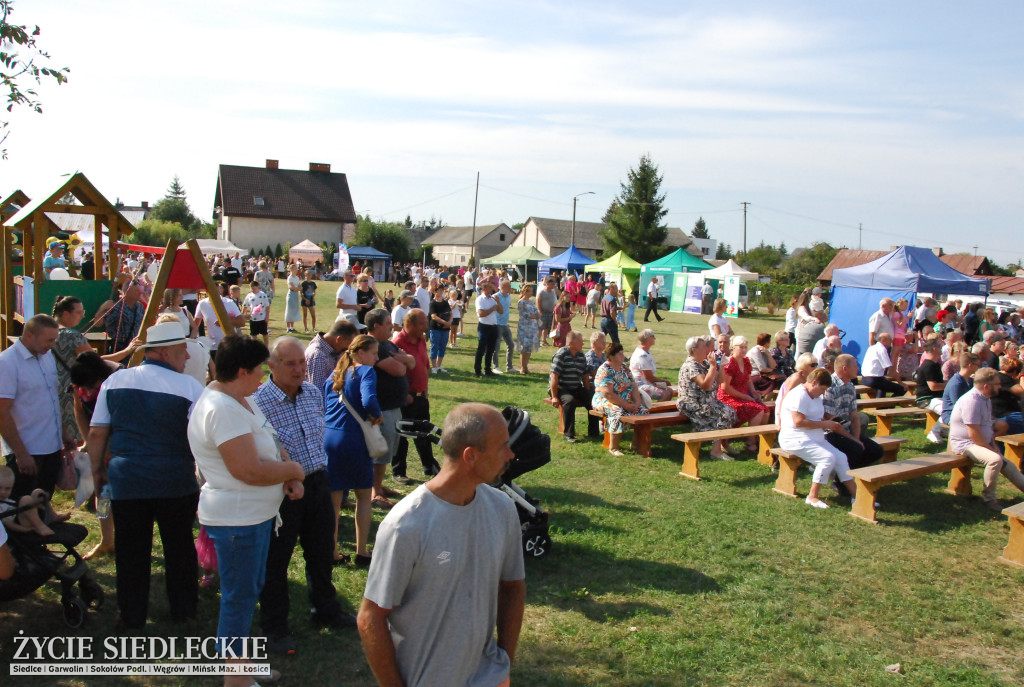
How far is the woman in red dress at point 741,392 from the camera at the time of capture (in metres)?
9.08

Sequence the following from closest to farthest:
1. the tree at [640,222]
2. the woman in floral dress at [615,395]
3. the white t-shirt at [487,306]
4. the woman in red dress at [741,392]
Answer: the woman in floral dress at [615,395] < the woman in red dress at [741,392] < the white t-shirt at [487,306] < the tree at [640,222]

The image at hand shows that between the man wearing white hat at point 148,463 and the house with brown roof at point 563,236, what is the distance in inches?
2725

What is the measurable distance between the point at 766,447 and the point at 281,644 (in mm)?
6125

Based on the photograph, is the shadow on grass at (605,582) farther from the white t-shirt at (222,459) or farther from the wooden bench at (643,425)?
the wooden bench at (643,425)

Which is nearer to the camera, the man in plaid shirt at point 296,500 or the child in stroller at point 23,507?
the man in plaid shirt at point 296,500

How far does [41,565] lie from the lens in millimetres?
3898

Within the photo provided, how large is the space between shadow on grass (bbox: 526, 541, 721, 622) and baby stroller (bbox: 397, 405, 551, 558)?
0.16 meters

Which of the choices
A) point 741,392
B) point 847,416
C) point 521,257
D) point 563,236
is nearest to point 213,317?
point 741,392

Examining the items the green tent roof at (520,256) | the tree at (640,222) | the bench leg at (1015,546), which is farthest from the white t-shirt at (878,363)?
the tree at (640,222)

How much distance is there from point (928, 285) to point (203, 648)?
1576 centimetres

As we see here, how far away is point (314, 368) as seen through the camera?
5730 mm

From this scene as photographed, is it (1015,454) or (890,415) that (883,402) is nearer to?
(890,415)

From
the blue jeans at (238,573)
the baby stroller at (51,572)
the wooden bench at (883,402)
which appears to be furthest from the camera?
the wooden bench at (883,402)

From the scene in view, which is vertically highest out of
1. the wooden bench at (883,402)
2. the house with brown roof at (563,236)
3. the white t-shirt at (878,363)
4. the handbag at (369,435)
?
the house with brown roof at (563,236)
